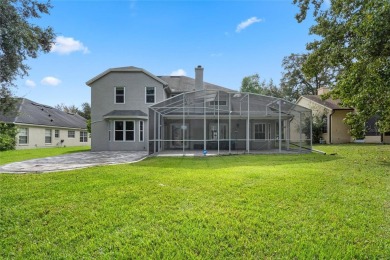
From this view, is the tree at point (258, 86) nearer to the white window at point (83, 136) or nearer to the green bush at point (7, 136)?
the white window at point (83, 136)

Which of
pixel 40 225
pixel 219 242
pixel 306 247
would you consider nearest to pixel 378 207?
pixel 306 247

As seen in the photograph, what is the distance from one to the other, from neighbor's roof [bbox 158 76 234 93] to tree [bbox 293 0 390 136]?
12.3 m

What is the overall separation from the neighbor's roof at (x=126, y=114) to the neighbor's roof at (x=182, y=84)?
15.0 feet

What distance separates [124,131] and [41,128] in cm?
1191

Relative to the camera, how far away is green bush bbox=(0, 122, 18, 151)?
20.3 meters

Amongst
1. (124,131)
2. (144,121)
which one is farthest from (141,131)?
(124,131)

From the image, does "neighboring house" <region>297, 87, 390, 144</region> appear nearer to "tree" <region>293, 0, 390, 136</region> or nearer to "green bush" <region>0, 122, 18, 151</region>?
"tree" <region>293, 0, 390, 136</region>

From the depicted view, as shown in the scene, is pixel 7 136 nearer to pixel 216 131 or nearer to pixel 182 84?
pixel 182 84

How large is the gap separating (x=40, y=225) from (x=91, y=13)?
10349 millimetres

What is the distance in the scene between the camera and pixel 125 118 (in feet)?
63.3

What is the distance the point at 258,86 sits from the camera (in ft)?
135

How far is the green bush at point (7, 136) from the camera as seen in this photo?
20.3 m

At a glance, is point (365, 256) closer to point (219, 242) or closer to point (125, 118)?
point (219, 242)

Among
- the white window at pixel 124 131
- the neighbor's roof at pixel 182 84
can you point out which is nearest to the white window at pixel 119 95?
the white window at pixel 124 131
